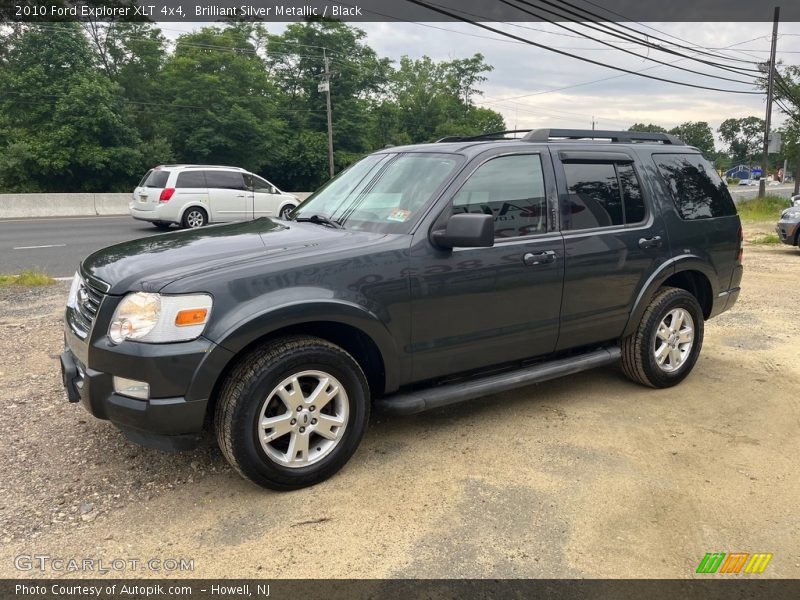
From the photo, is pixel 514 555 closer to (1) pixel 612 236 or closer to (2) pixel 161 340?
(2) pixel 161 340

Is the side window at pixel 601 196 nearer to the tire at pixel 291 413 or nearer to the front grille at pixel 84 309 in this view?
the tire at pixel 291 413

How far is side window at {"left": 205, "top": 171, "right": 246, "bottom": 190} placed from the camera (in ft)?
53.2

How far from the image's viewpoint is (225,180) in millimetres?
16562

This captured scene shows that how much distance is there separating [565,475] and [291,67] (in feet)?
147

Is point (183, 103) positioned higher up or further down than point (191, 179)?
higher up

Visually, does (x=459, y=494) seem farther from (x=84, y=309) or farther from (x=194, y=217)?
(x=194, y=217)

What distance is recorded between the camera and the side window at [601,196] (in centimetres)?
406

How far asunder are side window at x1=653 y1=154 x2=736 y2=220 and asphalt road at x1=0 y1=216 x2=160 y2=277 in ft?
27.5

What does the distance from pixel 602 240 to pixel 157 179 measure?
13986mm

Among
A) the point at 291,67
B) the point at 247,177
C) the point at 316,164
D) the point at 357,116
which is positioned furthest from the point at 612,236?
the point at 291,67

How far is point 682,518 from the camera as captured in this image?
297 cm

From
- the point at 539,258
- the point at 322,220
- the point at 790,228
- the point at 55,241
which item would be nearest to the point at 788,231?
the point at 790,228

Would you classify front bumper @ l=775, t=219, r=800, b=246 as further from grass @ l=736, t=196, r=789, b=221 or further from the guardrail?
the guardrail

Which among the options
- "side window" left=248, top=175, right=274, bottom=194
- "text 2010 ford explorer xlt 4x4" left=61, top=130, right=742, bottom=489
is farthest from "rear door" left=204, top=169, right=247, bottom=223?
"text 2010 ford explorer xlt 4x4" left=61, top=130, right=742, bottom=489
